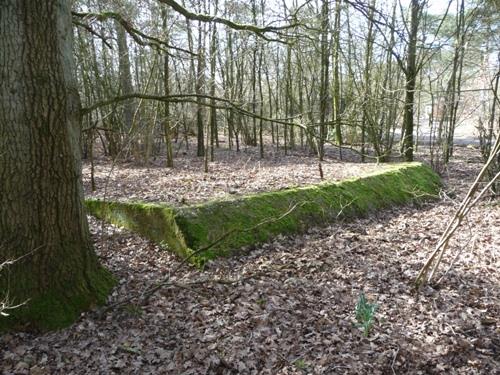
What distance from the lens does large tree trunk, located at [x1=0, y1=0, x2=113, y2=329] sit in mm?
3271

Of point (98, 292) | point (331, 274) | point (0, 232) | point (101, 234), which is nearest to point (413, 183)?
point (331, 274)

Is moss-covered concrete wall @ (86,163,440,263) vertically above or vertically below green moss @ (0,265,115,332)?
above

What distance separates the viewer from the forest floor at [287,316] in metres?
3.33

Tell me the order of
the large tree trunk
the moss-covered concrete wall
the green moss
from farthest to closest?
1. the moss-covered concrete wall
2. the green moss
3. the large tree trunk

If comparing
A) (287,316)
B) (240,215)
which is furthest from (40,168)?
(240,215)

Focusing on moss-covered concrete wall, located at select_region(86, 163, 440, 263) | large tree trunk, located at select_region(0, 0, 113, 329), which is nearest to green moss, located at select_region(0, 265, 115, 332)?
large tree trunk, located at select_region(0, 0, 113, 329)

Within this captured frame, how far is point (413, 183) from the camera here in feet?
31.1

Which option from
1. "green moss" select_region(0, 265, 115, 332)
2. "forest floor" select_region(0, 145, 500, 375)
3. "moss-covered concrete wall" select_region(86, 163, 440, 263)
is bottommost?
"forest floor" select_region(0, 145, 500, 375)

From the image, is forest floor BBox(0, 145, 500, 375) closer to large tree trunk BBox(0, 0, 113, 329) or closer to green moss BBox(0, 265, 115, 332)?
green moss BBox(0, 265, 115, 332)

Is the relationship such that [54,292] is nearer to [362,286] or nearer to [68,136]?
[68,136]

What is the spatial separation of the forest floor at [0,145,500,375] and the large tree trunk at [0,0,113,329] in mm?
352

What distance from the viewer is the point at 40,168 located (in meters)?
3.46

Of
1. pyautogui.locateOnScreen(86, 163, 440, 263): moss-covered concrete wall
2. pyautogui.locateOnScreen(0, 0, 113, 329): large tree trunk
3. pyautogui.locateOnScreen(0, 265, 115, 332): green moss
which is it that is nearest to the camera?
pyautogui.locateOnScreen(0, 0, 113, 329): large tree trunk

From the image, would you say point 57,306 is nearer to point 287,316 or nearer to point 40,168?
point 40,168
